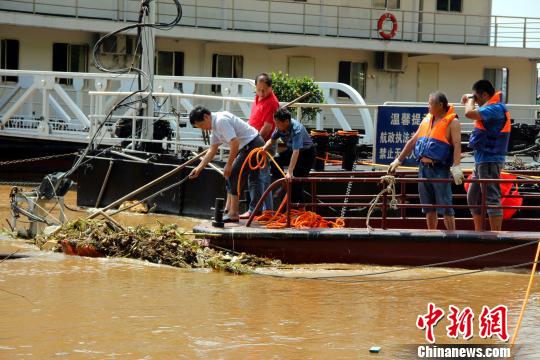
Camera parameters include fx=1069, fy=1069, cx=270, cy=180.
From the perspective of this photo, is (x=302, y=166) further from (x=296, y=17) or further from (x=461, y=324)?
(x=296, y=17)

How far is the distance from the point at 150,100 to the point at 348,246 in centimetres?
723

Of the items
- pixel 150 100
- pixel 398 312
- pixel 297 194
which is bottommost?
pixel 398 312

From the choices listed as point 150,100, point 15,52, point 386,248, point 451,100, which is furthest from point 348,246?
point 451,100

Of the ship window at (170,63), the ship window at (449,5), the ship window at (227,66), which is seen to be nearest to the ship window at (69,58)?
the ship window at (170,63)

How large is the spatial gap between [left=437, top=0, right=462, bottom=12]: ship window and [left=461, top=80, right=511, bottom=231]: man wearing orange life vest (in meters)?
21.7

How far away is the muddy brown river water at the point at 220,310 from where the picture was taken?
8.41 m

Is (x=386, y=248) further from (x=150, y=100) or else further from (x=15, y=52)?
(x=15, y=52)

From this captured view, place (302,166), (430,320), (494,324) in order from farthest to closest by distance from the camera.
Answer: (302,166), (430,320), (494,324)

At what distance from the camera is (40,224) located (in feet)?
44.8

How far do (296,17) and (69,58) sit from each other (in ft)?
22.4

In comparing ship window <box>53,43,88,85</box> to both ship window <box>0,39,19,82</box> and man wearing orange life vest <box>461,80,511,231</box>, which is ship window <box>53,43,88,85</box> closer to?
ship window <box>0,39,19,82</box>

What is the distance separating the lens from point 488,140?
11961mm

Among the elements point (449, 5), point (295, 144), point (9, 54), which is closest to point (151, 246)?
point (295, 144)

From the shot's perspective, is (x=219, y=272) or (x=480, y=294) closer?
(x=480, y=294)
